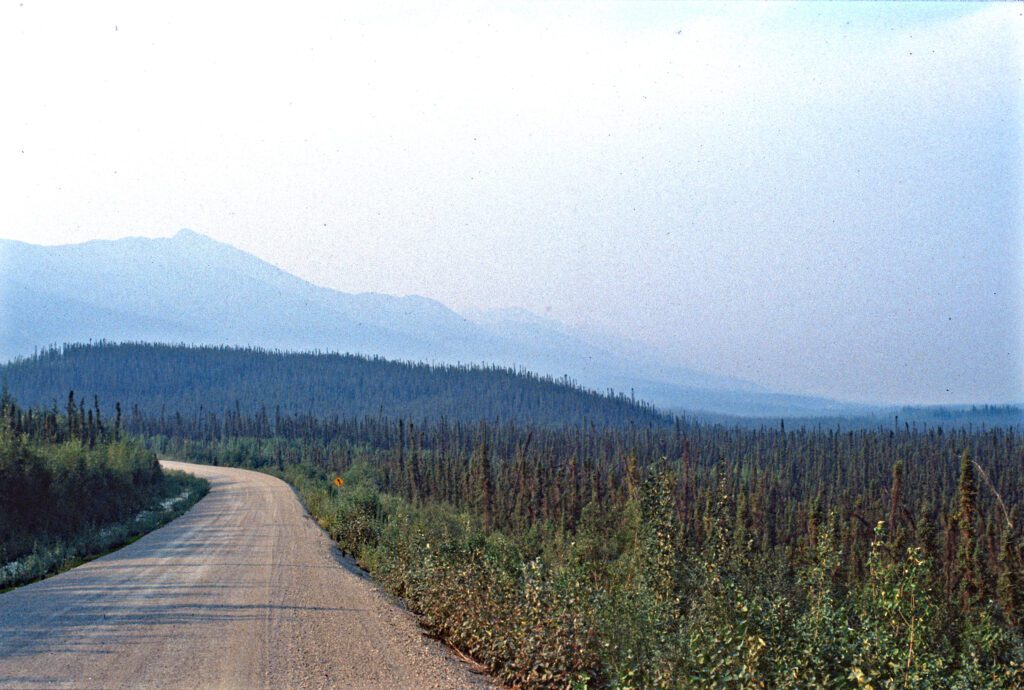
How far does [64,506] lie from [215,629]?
72.7 feet

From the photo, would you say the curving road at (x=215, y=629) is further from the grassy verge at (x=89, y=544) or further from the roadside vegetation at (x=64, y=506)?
the roadside vegetation at (x=64, y=506)

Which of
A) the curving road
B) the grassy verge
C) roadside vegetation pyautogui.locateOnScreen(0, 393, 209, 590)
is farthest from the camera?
roadside vegetation pyautogui.locateOnScreen(0, 393, 209, 590)

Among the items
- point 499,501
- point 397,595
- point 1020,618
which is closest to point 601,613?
point 397,595

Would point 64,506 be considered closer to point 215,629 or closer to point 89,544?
point 89,544

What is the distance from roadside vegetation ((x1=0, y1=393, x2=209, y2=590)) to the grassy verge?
2cm

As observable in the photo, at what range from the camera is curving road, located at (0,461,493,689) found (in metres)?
12.7

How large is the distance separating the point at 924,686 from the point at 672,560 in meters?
5.17

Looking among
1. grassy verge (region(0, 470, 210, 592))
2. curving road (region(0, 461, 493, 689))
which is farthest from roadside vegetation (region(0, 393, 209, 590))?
curving road (region(0, 461, 493, 689))

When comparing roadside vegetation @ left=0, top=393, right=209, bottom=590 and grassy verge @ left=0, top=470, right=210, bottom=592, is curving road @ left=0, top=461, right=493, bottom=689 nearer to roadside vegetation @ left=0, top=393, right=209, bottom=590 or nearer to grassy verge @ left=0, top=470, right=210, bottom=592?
grassy verge @ left=0, top=470, right=210, bottom=592

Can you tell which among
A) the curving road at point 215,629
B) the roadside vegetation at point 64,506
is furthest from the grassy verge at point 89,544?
the curving road at point 215,629

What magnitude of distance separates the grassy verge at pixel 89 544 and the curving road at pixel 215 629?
2.46 feet

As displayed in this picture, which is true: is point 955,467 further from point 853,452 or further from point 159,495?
point 159,495

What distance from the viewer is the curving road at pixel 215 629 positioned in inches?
499

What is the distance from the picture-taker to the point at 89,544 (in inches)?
1113
